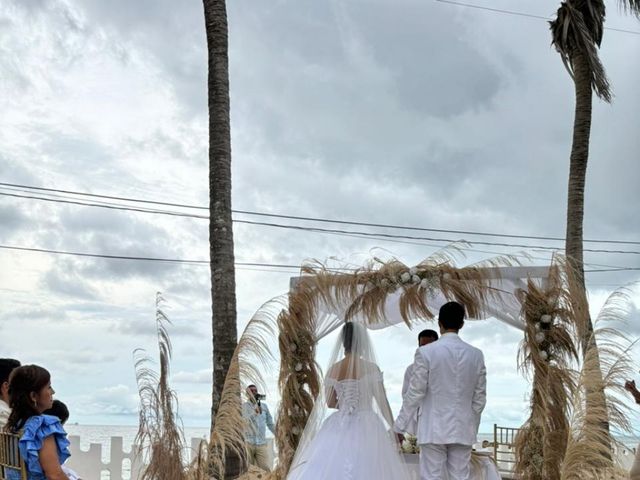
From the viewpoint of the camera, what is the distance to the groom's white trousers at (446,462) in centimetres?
782

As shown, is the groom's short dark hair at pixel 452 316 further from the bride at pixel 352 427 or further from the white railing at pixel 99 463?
the white railing at pixel 99 463

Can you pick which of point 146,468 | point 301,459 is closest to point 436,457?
point 301,459

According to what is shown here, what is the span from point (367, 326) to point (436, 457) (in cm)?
262

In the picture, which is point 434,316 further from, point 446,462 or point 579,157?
point 579,157

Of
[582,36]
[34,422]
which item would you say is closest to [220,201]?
[34,422]

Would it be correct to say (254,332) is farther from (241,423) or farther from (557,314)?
(557,314)

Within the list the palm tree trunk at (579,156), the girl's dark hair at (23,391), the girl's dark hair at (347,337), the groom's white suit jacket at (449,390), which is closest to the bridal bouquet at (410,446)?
the girl's dark hair at (347,337)

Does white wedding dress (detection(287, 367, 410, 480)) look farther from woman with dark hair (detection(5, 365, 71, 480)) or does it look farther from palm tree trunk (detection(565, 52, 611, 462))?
palm tree trunk (detection(565, 52, 611, 462))

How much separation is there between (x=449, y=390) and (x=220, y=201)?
154 inches

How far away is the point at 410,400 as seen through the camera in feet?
26.2

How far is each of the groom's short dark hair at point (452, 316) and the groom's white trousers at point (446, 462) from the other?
116 cm

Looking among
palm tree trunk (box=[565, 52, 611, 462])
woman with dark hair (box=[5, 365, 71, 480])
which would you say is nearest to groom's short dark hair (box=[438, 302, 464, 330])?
woman with dark hair (box=[5, 365, 71, 480])

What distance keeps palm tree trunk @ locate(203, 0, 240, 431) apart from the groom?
264 centimetres

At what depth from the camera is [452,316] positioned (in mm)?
7914
